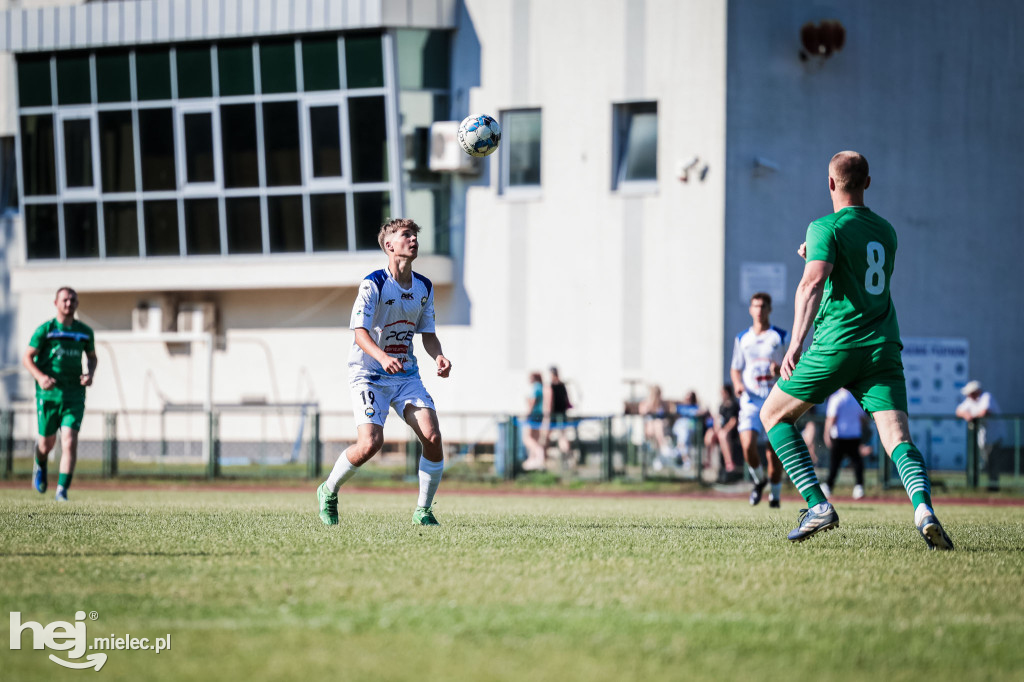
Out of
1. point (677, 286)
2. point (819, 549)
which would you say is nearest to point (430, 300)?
point (819, 549)

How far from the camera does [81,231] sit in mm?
31734

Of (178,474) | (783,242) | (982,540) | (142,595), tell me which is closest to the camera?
(142,595)

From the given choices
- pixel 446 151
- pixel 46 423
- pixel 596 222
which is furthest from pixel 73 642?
pixel 446 151

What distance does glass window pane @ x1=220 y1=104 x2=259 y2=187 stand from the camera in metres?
30.3

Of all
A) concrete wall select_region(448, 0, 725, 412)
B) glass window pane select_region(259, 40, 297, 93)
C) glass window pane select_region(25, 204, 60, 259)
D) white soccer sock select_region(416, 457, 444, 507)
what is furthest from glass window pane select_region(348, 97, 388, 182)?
white soccer sock select_region(416, 457, 444, 507)

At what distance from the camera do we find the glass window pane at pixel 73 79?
102ft

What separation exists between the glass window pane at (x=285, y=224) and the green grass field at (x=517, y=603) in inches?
849

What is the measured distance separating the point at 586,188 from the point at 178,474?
1114cm

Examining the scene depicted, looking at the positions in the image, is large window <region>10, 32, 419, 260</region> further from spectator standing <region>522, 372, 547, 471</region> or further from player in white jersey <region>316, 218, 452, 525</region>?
player in white jersey <region>316, 218, 452, 525</region>

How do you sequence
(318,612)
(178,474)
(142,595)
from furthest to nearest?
(178,474), (142,595), (318,612)

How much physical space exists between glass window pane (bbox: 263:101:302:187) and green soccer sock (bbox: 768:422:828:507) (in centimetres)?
2319

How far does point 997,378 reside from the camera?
29.1 meters

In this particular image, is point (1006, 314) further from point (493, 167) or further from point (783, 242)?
point (493, 167)

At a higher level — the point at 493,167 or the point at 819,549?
the point at 493,167
